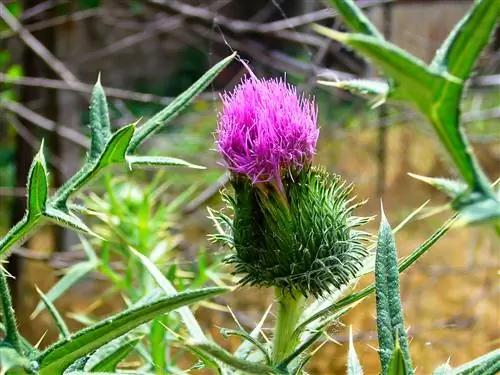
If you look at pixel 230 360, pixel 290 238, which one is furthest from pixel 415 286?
pixel 230 360

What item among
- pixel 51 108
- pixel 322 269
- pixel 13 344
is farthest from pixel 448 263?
pixel 13 344

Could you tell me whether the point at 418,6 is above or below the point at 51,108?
above

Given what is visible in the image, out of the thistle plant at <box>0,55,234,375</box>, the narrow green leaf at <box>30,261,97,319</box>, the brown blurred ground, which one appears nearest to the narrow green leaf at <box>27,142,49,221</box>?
the thistle plant at <box>0,55,234,375</box>

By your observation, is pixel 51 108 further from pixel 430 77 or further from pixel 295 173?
pixel 430 77

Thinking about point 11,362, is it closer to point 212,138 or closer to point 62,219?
point 62,219

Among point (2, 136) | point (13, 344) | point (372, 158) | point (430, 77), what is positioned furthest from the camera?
point (372, 158)
